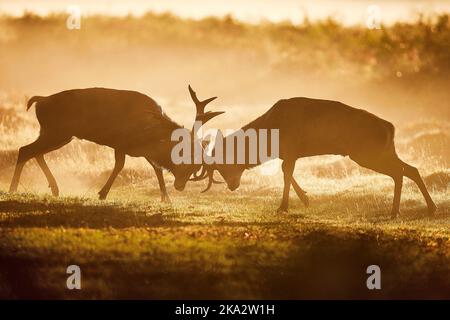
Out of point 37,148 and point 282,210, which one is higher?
point 37,148

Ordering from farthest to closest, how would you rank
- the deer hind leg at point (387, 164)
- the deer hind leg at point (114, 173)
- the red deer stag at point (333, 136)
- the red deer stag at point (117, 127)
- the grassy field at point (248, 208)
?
the red deer stag at point (117, 127), the deer hind leg at point (387, 164), the red deer stag at point (333, 136), the deer hind leg at point (114, 173), the grassy field at point (248, 208)

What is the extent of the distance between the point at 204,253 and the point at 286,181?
5631 millimetres

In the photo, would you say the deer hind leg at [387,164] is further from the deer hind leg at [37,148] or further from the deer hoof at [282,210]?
the deer hind leg at [37,148]

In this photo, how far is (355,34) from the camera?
5584 centimetres

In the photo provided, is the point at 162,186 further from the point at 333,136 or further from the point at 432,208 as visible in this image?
the point at 432,208

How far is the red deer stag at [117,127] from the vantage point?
20.0 meters

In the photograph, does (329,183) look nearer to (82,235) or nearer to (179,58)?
(82,235)

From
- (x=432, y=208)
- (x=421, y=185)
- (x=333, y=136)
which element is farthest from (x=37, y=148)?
(x=432, y=208)

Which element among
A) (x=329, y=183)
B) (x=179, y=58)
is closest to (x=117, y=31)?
(x=179, y=58)

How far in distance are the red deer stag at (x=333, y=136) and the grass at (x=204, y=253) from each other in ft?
5.30

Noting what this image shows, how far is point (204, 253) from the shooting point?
14023 millimetres

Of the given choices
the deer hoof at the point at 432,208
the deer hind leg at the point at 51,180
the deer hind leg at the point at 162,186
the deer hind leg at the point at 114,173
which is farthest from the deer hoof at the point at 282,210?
the deer hind leg at the point at 51,180

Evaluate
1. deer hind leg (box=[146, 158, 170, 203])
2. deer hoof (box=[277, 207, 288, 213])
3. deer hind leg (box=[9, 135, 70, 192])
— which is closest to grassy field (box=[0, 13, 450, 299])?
deer hoof (box=[277, 207, 288, 213])

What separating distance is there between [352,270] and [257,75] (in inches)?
1497
